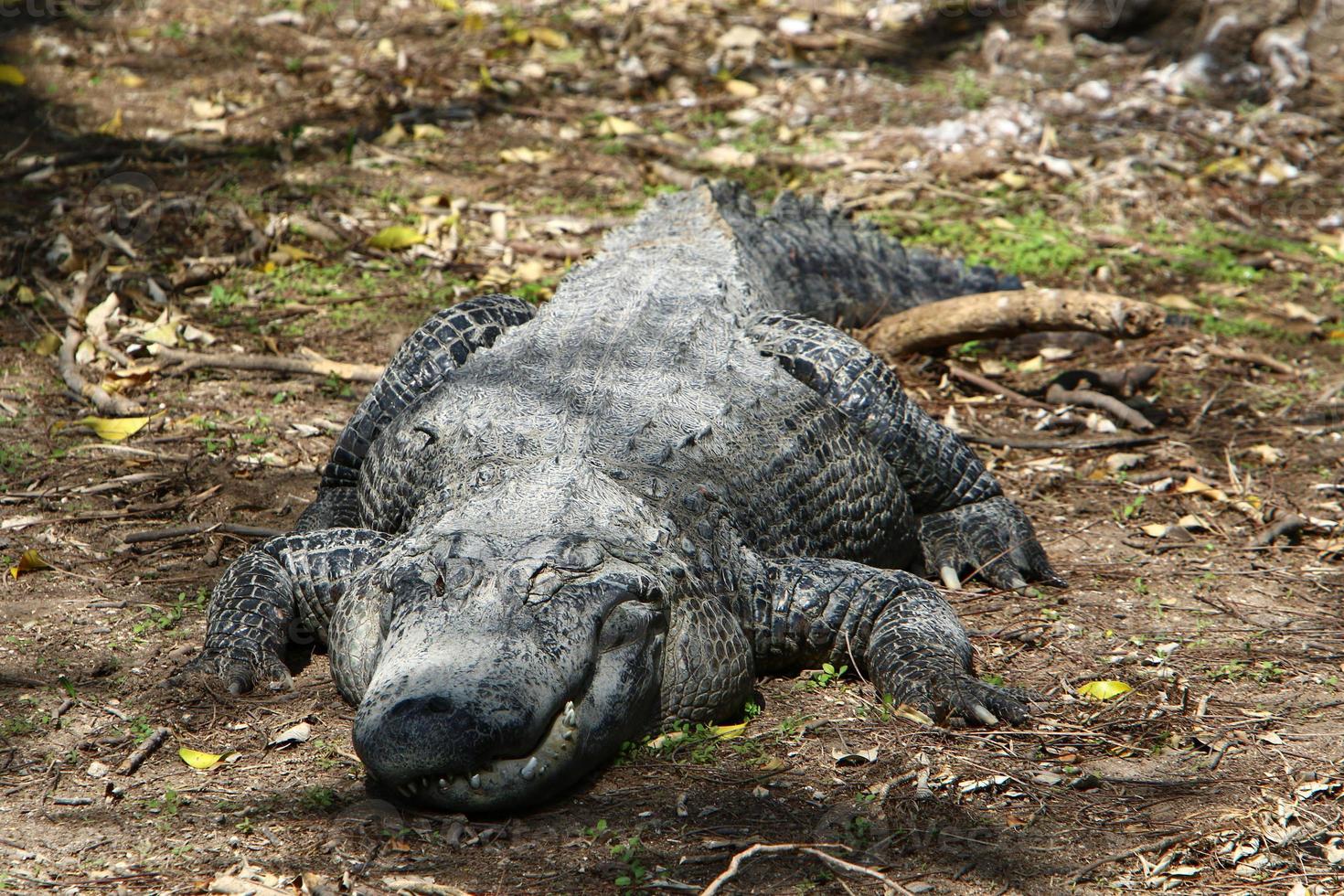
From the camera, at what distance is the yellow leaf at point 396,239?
7.24 m

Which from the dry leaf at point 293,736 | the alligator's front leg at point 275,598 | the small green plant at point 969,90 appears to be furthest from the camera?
the small green plant at point 969,90

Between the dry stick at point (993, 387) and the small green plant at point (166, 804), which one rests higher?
the small green plant at point (166, 804)

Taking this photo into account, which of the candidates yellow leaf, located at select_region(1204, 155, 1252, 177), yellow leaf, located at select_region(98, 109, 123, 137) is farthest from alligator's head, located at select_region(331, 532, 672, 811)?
yellow leaf, located at select_region(1204, 155, 1252, 177)

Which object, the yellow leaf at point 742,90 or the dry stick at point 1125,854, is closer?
the dry stick at point 1125,854

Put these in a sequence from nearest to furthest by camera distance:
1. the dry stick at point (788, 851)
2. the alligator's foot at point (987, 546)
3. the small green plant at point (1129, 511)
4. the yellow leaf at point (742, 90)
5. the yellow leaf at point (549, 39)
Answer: the dry stick at point (788, 851), the alligator's foot at point (987, 546), the small green plant at point (1129, 511), the yellow leaf at point (742, 90), the yellow leaf at point (549, 39)

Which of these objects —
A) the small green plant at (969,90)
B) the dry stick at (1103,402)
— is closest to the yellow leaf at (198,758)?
the dry stick at (1103,402)

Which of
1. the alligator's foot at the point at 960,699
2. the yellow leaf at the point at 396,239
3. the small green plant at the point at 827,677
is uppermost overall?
the yellow leaf at the point at 396,239

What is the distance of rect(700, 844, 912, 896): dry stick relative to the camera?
2.71m

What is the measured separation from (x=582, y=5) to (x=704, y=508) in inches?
330

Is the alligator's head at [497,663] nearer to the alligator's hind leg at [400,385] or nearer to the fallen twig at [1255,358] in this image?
the alligator's hind leg at [400,385]

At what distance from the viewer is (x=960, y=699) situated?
3.61m

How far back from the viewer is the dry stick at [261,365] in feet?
19.4

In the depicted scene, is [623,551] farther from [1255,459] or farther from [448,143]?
[448,143]

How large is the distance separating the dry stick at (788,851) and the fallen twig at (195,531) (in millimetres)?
2464
